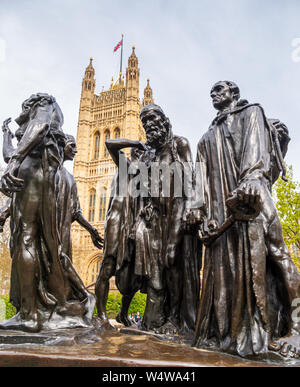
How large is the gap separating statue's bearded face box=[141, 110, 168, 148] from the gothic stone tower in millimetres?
46830

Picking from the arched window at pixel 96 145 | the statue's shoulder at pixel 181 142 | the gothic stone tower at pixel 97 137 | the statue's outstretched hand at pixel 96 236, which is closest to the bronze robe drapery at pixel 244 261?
the statue's shoulder at pixel 181 142

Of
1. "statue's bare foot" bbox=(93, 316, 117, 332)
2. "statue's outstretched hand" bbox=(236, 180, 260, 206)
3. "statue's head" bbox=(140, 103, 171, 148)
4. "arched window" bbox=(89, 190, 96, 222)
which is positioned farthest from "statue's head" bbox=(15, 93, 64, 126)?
"arched window" bbox=(89, 190, 96, 222)

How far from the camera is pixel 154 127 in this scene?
12.9 ft

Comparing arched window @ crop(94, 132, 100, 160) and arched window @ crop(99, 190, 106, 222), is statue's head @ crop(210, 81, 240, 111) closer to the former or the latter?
arched window @ crop(99, 190, 106, 222)

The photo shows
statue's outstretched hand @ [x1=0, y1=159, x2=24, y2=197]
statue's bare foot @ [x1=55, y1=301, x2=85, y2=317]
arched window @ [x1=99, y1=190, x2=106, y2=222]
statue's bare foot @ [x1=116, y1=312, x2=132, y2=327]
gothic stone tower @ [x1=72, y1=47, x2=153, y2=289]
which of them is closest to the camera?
statue's outstretched hand @ [x1=0, y1=159, x2=24, y2=197]

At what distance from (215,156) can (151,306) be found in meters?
1.85

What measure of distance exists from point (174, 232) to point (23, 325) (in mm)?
1777

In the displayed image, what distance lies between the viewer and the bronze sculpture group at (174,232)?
97.3 inches

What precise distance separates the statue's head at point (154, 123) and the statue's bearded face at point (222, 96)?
2.68 feet

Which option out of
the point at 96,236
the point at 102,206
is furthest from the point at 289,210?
the point at 102,206

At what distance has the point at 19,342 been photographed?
253 centimetres

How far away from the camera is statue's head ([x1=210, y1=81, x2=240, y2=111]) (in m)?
3.32
